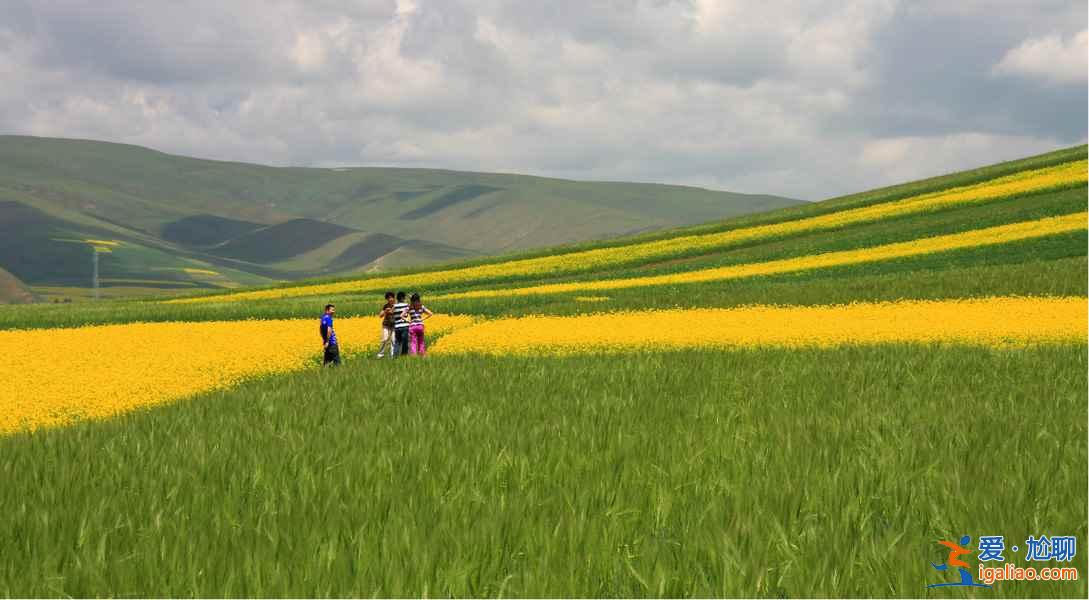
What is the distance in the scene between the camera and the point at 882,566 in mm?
4621

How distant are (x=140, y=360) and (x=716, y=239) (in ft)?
139

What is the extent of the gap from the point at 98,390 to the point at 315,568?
43.3 ft

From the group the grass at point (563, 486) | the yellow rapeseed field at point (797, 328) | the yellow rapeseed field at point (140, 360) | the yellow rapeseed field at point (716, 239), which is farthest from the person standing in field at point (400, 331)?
the yellow rapeseed field at point (716, 239)

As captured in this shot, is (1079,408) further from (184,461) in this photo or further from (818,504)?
(184,461)

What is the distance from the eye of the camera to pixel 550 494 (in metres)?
6.34

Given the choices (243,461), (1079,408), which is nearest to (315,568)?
(243,461)

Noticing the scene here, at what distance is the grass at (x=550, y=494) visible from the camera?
4.63 meters

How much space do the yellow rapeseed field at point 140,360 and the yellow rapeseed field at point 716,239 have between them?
23.2 meters

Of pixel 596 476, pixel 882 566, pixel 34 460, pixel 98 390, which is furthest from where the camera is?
pixel 98 390

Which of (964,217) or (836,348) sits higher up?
(964,217)

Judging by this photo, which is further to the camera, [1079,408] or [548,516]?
[1079,408]

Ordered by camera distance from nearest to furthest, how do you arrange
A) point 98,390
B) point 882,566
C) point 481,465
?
point 882,566 < point 481,465 < point 98,390
